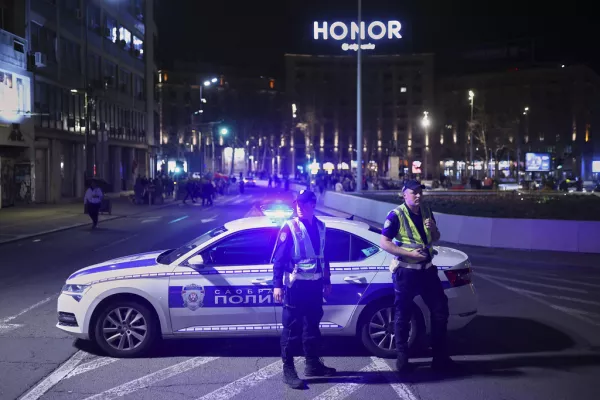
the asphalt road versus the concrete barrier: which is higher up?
the concrete barrier

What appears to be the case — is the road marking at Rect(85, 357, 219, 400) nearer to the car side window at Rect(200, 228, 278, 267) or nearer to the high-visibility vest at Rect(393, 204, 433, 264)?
the car side window at Rect(200, 228, 278, 267)

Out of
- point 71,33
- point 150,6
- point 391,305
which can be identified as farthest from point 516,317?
point 150,6

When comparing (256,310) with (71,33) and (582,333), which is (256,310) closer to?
(582,333)

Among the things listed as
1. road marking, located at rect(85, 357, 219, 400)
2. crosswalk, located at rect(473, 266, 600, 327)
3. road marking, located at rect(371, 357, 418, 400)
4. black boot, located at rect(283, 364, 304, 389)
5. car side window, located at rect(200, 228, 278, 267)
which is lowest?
crosswalk, located at rect(473, 266, 600, 327)

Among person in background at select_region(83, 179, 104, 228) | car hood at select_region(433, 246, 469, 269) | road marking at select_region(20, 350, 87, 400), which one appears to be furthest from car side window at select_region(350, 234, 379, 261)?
person in background at select_region(83, 179, 104, 228)

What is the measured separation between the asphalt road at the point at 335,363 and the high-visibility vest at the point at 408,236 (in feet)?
4.17

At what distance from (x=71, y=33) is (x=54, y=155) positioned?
8.39m

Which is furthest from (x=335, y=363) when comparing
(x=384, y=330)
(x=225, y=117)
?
(x=225, y=117)

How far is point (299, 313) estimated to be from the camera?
246 inches

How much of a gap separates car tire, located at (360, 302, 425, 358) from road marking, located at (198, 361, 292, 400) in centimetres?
97

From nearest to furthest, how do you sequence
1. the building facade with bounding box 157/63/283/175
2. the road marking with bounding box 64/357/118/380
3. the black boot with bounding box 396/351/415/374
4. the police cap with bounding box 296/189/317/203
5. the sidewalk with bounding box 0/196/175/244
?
1. the police cap with bounding box 296/189/317/203
2. the black boot with bounding box 396/351/415/374
3. the road marking with bounding box 64/357/118/380
4. the sidewalk with bounding box 0/196/175/244
5. the building facade with bounding box 157/63/283/175

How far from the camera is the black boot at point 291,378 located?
624 centimetres

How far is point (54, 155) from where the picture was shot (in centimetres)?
4125

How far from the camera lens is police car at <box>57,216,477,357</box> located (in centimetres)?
719
